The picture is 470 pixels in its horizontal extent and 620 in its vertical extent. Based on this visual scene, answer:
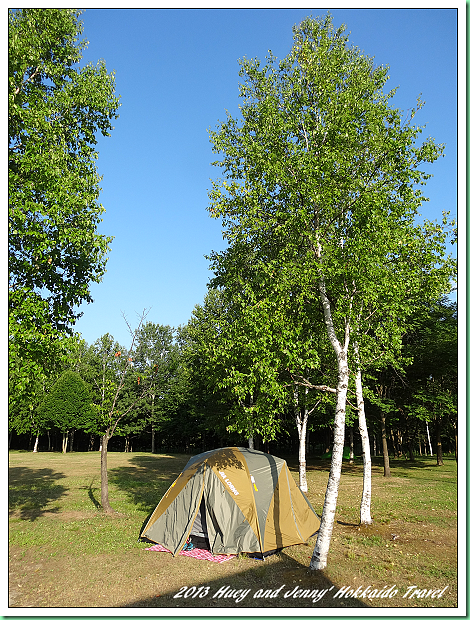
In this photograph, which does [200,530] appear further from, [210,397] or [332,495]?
[210,397]

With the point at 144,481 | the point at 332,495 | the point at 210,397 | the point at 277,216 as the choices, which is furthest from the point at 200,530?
the point at 210,397

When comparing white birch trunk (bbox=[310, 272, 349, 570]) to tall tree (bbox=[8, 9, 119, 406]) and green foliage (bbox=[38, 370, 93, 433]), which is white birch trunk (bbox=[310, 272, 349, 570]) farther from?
green foliage (bbox=[38, 370, 93, 433])

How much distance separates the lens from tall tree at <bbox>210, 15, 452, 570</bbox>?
1091cm

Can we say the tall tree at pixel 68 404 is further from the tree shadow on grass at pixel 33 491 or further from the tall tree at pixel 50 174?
the tall tree at pixel 50 174

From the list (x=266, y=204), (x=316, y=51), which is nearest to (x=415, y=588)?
(x=266, y=204)

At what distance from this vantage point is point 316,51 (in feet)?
40.9

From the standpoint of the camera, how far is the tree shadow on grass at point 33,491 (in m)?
16.0

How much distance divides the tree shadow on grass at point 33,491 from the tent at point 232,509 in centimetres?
685

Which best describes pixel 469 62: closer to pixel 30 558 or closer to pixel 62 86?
pixel 62 86

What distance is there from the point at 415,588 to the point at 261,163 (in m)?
11.5

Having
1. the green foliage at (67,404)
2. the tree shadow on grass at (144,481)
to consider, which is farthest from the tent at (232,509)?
the green foliage at (67,404)

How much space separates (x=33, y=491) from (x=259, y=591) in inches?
671

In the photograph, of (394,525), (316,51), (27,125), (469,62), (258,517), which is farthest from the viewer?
(394,525)

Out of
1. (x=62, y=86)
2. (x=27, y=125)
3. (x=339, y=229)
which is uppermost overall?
(x=62, y=86)
